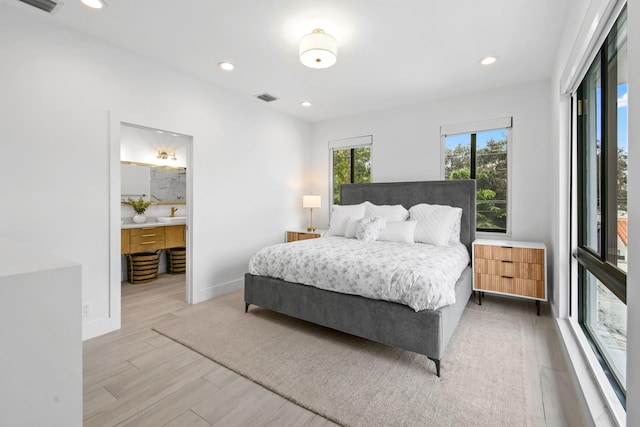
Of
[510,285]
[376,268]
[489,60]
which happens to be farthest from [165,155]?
[510,285]

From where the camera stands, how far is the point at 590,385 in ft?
5.43

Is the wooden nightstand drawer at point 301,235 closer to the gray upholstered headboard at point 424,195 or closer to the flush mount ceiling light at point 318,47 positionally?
the gray upholstered headboard at point 424,195

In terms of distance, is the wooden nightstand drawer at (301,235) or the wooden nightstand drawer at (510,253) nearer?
the wooden nightstand drawer at (510,253)

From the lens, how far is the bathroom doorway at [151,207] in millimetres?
4359

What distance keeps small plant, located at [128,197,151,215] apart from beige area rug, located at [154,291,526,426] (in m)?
2.51

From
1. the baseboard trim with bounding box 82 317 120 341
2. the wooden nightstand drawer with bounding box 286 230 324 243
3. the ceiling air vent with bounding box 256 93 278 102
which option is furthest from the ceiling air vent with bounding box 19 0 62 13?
the wooden nightstand drawer with bounding box 286 230 324 243

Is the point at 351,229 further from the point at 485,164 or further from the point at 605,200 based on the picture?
the point at 605,200

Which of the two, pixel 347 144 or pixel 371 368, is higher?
pixel 347 144

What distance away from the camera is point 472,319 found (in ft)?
9.80

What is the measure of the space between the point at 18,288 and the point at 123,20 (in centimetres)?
246

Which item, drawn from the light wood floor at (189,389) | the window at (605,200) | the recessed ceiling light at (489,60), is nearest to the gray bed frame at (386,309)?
the light wood floor at (189,389)

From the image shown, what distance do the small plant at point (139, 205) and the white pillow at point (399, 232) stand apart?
3.79 meters

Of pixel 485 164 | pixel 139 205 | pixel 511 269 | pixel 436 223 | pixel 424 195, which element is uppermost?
pixel 485 164

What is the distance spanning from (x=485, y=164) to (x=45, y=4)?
15.3 ft
